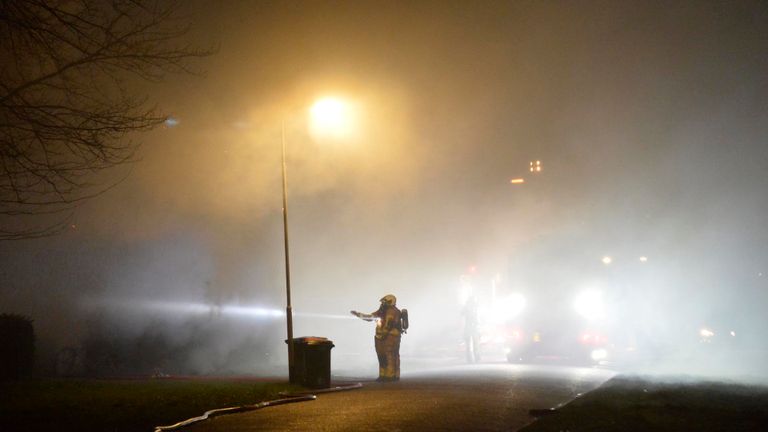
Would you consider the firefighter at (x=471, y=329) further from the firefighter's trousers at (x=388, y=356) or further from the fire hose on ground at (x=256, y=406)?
the fire hose on ground at (x=256, y=406)

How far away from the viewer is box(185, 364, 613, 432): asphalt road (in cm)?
657

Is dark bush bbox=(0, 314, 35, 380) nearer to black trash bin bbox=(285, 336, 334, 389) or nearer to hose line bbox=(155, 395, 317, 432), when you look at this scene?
black trash bin bbox=(285, 336, 334, 389)

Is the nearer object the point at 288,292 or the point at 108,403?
the point at 108,403

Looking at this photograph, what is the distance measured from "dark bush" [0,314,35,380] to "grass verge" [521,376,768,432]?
10642 mm

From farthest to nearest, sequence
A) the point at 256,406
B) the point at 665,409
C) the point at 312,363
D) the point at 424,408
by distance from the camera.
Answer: the point at 312,363
the point at 256,406
the point at 424,408
the point at 665,409

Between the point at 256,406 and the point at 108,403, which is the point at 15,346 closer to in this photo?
the point at 108,403

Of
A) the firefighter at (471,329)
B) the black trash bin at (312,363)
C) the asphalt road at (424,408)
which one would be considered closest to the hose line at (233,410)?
the asphalt road at (424,408)


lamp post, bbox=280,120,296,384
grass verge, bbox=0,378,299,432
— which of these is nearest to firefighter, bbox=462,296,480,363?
lamp post, bbox=280,120,296,384

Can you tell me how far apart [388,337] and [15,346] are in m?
7.59

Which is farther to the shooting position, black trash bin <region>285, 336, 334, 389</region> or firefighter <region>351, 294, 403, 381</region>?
firefighter <region>351, 294, 403, 381</region>

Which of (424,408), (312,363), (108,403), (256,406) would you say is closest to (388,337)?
(312,363)

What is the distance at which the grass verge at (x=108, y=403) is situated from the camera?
647cm

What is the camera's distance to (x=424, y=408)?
776 cm

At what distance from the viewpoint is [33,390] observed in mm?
9320
